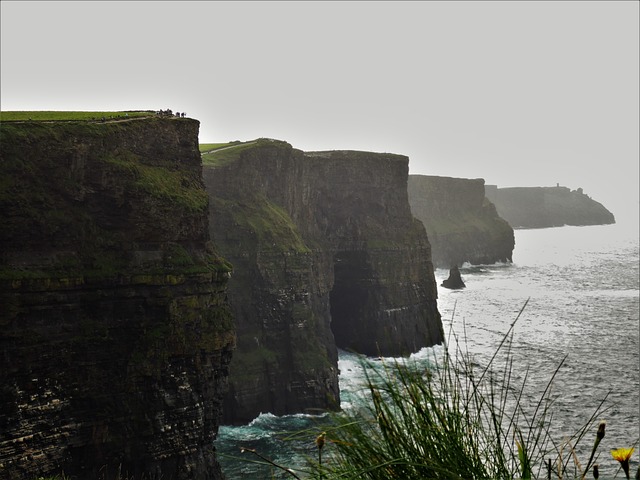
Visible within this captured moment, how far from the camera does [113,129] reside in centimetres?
3472

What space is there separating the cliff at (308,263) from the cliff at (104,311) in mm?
10034

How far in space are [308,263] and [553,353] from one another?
95.2ft

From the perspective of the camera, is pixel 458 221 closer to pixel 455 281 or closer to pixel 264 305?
pixel 455 281

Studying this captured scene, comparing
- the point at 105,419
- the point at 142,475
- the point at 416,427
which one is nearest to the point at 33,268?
the point at 105,419

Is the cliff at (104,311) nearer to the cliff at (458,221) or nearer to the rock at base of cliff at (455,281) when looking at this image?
the rock at base of cliff at (455,281)

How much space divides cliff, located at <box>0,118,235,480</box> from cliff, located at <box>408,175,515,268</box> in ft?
452

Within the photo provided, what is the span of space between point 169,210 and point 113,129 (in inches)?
200

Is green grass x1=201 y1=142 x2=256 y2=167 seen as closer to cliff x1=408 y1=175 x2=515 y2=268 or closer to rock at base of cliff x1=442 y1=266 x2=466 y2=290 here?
rock at base of cliff x1=442 y1=266 x2=466 y2=290

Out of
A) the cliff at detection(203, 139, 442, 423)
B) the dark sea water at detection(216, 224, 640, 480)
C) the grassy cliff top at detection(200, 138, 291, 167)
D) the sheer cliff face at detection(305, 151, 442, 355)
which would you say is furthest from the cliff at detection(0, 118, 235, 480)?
the sheer cliff face at detection(305, 151, 442, 355)

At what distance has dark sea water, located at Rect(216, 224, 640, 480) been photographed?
4125cm

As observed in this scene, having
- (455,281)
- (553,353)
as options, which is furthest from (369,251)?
(455,281)

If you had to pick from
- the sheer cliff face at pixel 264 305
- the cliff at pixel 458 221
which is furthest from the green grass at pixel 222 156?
the cliff at pixel 458 221

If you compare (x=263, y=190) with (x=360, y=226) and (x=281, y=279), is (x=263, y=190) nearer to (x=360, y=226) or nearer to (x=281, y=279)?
(x=281, y=279)

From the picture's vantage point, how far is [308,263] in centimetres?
5747
